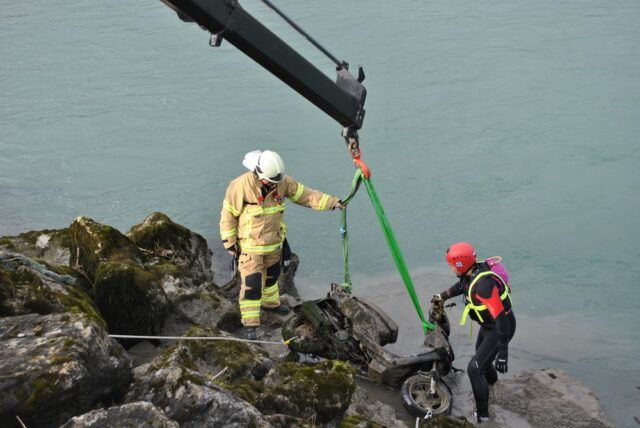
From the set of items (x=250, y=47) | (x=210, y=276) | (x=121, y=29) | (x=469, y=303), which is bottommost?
(x=210, y=276)

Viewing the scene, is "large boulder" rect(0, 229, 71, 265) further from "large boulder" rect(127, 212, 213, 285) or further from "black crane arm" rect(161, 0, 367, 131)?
"black crane arm" rect(161, 0, 367, 131)

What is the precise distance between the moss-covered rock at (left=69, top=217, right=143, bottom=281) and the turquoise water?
6.85 feet

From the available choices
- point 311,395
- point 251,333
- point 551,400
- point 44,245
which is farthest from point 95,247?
point 551,400

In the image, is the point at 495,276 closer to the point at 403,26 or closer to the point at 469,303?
the point at 469,303

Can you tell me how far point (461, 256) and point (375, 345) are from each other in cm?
117

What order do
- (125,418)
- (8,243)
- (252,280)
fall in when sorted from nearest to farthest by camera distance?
(125,418), (252,280), (8,243)

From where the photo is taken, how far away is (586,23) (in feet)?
47.9

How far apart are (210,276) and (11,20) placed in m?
10.9

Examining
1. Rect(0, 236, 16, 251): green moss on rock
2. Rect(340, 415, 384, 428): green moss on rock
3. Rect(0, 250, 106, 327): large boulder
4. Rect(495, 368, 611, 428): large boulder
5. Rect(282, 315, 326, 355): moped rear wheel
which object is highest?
Rect(0, 250, 106, 327): large boulder

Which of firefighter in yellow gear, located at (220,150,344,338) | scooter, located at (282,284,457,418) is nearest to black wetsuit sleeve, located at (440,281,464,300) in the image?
scooter, located at (282,284,457,418)

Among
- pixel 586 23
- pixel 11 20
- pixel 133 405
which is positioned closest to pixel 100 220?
pixel 133 405

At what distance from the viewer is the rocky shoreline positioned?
4074mm

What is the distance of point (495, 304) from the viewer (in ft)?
20.4

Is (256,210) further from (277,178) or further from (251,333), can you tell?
(251,333)
